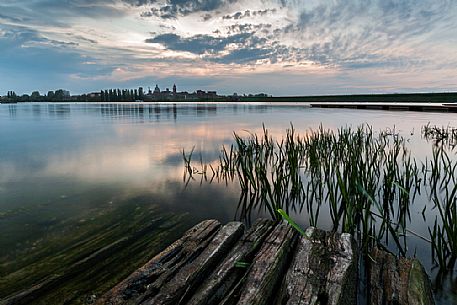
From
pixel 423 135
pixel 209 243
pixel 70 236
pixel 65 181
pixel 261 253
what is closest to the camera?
pixel 261 253

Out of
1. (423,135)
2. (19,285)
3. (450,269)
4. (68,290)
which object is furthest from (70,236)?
(423,135)

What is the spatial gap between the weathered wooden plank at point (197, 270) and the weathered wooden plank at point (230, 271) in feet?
0.25

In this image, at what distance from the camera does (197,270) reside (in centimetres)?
248

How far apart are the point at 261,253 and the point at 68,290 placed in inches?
83.8

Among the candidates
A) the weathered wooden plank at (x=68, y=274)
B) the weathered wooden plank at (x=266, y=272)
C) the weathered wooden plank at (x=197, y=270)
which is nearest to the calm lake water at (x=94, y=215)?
the weathered wooden plank at (x=68, y=274)

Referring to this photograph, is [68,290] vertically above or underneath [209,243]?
underneath

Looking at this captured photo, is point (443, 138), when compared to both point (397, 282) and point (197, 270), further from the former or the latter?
point (197, 270)

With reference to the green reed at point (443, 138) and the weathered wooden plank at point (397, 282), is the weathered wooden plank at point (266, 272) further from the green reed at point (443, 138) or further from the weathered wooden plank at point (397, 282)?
the green reed at point (443, 138)

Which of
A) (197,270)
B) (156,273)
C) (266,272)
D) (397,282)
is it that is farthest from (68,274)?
(397,282)

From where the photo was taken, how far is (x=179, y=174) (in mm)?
8336

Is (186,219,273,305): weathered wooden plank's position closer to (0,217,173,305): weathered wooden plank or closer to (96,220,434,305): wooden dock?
(96,220,434,305): wooden dock

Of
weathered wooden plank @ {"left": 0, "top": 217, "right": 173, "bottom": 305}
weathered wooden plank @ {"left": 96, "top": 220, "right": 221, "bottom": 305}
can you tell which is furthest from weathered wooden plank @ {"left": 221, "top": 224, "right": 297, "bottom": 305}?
weathered wooden plank @ {"left": 0, "top": 217, "right": 173, "bottom": 305}

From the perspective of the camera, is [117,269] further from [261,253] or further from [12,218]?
[12,218]

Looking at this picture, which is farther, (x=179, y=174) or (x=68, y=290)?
(x=179, y=174)
